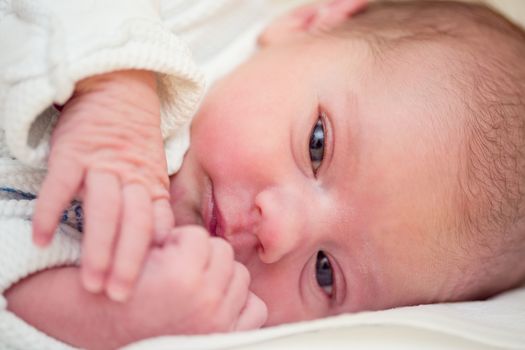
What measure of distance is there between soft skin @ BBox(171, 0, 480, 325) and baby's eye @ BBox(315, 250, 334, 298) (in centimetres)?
1

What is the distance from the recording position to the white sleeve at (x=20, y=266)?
2.86 feet

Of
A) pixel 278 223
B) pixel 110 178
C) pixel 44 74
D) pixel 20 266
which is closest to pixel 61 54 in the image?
pixel 44 74

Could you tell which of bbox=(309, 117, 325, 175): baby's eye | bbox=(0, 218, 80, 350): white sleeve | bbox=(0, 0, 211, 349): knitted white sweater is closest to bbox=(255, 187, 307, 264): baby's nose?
bbox=(309, 117, 325, 175): baby's eye

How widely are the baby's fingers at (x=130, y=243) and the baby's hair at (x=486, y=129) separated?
2.06 ft

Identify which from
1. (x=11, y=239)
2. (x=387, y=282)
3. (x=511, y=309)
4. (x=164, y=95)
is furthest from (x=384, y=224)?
(x=11, y=239)

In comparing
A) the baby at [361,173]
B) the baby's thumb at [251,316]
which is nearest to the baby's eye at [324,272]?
the baby at [361,173]

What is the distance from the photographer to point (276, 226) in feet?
3.44

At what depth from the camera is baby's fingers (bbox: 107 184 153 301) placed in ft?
2.53

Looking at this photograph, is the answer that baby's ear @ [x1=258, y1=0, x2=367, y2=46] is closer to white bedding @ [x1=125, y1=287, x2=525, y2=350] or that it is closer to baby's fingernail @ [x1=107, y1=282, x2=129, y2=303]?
white bedding @ [x1=125, y1=287, x2=525, y2=350]

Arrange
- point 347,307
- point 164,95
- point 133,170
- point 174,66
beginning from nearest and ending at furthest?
point 133,170
point 174,66
point 164,95
point 347,307

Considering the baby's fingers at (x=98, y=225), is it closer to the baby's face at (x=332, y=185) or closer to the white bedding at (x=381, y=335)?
the white bedding at (x=381, y=335)

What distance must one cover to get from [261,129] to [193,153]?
15 centimetres

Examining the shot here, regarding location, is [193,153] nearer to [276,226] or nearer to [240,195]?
[240,195]

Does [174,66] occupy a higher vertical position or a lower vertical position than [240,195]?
higher
